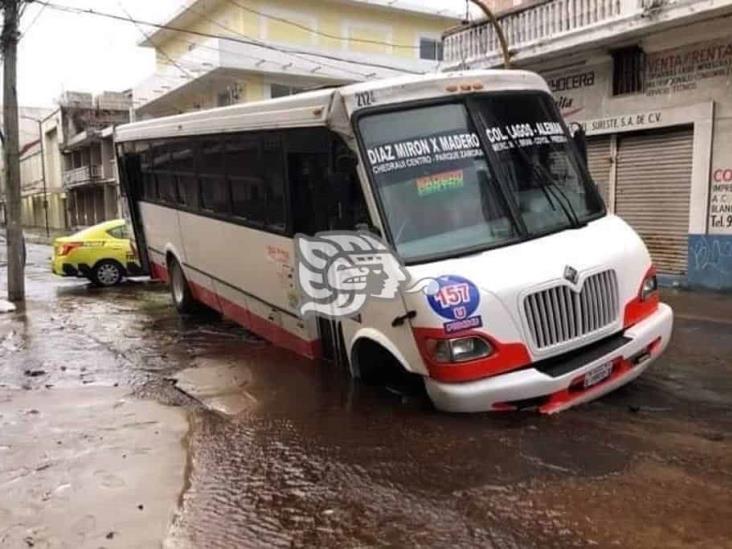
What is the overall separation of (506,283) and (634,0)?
28.8 feet

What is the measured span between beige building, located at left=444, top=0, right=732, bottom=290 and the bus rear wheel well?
7664 millimetres

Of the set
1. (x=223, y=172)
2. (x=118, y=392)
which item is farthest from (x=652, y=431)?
(x=223, y=172)

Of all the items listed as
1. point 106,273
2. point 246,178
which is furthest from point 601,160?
point 106,273

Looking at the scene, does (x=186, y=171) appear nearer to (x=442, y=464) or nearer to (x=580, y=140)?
(x=580, y=140)

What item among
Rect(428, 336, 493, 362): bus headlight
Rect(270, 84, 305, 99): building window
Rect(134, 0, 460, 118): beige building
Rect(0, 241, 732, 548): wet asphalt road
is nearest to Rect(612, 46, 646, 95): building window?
Rect(0, 241, 732, 548): wet asphalt road

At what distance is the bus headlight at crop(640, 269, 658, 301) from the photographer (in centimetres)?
581

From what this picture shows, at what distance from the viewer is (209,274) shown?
977 cm

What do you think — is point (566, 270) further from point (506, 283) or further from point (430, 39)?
point (430, 39)

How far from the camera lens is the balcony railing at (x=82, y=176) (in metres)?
46.8

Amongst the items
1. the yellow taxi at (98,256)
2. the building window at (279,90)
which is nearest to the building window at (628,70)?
the yellow taxi at (98,256)

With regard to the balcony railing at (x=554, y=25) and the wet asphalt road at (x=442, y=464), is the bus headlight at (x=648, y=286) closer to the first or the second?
the wet asphalt road at (x=442, y=464)

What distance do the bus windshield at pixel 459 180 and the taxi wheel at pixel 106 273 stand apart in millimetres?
11939

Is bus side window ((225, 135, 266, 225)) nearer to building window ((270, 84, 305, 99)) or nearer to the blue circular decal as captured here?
the blue circular decal

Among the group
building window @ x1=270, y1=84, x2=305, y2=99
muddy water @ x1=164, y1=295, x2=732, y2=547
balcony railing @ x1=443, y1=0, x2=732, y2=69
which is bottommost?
muddy water @ x1=164, y1=295, x2=732, y2=547
